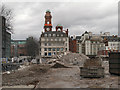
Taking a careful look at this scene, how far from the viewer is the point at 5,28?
88.8ft

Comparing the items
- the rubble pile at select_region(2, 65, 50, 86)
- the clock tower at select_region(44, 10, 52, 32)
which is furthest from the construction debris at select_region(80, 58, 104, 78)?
the clock tower at select_region(44, 10, 52, 32)

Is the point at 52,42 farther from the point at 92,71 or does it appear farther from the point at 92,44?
the point at 92,71

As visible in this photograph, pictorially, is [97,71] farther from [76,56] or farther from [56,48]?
[56,48]

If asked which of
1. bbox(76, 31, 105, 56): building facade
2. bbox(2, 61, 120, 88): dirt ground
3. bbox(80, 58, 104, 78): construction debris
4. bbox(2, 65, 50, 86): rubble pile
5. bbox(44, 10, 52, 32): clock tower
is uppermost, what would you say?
bbox(44, 10, 52, 32): clock tower

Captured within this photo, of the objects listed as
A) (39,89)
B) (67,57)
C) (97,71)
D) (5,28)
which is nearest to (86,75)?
(97,71)

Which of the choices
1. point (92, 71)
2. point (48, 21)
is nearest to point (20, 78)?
point (92, 71)

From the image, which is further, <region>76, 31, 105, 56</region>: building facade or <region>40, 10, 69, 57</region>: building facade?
<region>76, 31, 105, 56</region>: building facade

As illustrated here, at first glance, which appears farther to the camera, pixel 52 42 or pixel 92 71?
pixel 52 42

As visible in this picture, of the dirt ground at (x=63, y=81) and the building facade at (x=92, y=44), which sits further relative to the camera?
the building facade at (x=92, y=44)

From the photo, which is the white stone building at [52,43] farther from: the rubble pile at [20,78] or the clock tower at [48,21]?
the rubble pile at [20,78]

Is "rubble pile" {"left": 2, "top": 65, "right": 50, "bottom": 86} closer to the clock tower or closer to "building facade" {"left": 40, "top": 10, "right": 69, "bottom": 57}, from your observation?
"building facade" {"left": 40, "top": 10, "right": 69, "bottom": 57}

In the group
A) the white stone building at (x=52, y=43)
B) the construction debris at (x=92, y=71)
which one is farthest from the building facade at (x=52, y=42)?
the construction debris at (x=92, y=71)

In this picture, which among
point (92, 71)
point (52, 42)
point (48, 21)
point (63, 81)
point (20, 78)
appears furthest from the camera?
point (48, 21)

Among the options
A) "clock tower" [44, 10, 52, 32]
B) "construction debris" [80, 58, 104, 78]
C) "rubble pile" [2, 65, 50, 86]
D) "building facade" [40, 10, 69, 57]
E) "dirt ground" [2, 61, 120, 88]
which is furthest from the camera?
"clock tower" [44, 10, 52, 32]
